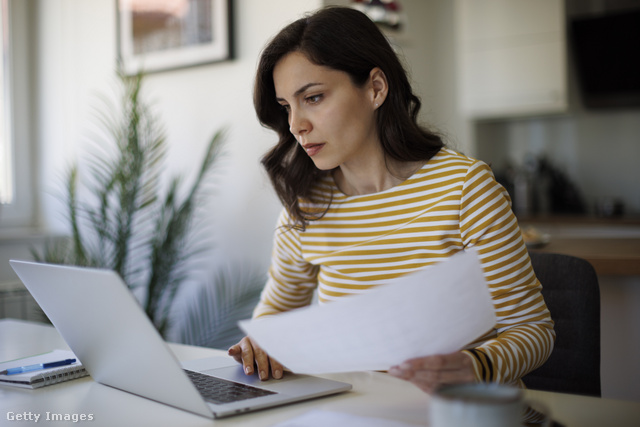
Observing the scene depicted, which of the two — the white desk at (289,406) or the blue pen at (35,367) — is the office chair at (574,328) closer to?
the white desk at (289,406)

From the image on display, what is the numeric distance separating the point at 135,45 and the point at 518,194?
2436 millimetres

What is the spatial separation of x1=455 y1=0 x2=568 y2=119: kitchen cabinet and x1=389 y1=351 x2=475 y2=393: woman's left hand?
3.24m

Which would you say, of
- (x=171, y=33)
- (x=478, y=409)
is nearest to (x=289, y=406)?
(x=478, y=409)

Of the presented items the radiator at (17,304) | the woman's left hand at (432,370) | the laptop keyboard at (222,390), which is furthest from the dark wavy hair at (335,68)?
the radiator at (17,304)

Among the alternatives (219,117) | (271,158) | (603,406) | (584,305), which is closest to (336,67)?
(271,158)

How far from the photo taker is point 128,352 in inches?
33.5

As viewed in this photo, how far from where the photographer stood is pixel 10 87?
10.3 feet

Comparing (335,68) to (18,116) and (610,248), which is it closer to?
(610,248)

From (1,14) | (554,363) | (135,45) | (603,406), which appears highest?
(1,14)

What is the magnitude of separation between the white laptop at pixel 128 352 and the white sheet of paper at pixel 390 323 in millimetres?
124

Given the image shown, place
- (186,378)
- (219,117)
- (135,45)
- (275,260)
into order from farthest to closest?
(135,45) → (219,117) → (275,260) → (186,378)

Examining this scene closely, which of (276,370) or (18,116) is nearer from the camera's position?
(276,370)

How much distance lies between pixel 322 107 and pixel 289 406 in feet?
1.98

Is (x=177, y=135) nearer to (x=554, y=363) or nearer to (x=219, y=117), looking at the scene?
(x=219, y=117)
